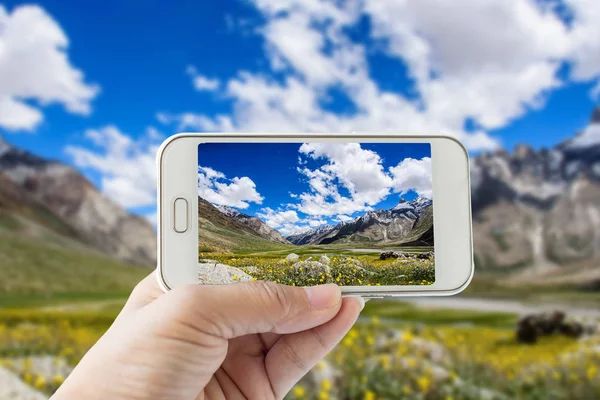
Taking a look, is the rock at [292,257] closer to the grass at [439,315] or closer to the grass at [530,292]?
the grass at [439,315]

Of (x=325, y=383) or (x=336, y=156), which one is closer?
(x=336, y=156)

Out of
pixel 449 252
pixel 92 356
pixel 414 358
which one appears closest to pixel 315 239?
Result: pixel 449 252

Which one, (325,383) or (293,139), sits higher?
(293,139)

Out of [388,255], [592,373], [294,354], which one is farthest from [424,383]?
[388,255]

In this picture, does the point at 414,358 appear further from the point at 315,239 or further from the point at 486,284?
the point at 486,284

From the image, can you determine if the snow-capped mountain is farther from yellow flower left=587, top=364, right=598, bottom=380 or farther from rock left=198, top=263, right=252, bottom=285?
yellow flower left=587, top=364, right=598, bottom=380
